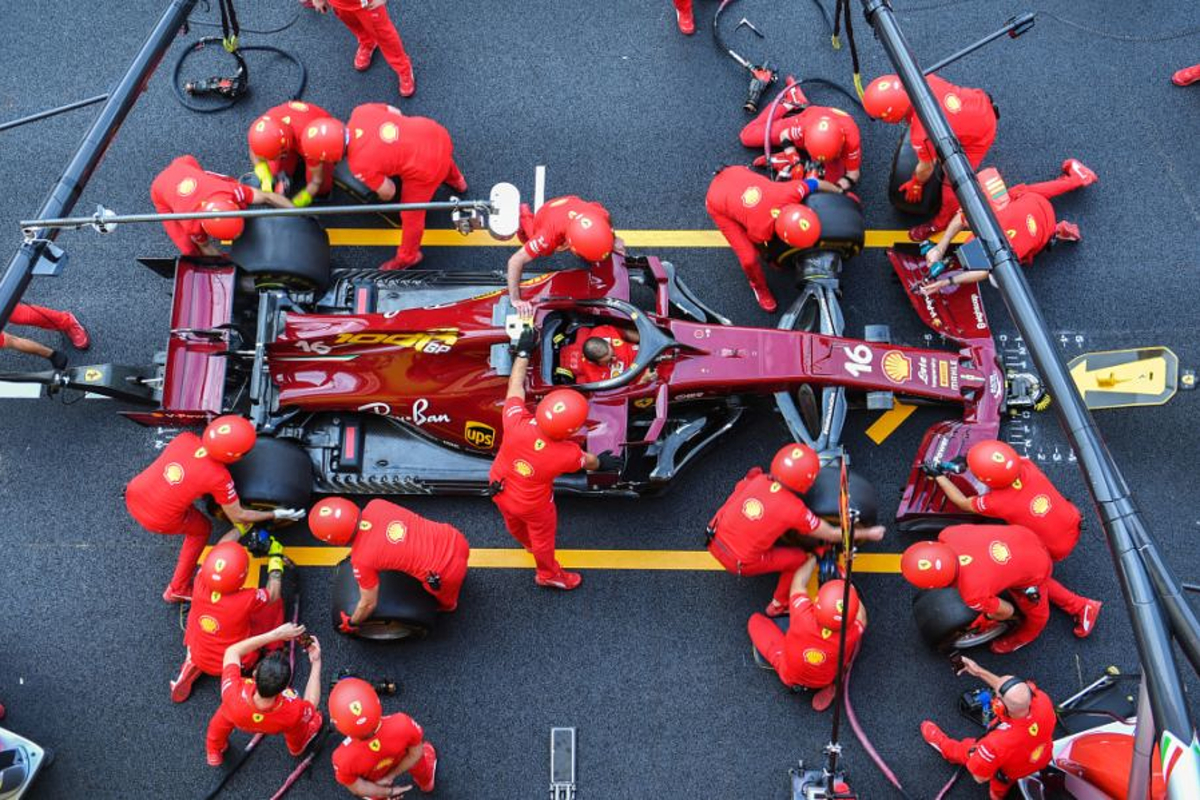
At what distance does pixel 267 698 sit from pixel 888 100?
5.95 meters

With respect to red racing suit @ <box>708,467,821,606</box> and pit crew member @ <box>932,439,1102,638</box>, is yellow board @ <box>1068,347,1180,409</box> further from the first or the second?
red racing suit @ <box>708,467,821,606</box>

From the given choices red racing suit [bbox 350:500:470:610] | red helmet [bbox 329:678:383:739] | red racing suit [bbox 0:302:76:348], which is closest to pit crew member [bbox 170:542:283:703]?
red racing suit [bbox 350:500:470:610]

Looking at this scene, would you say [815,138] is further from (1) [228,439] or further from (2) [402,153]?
(1) [228,439]

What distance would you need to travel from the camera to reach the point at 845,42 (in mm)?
8586

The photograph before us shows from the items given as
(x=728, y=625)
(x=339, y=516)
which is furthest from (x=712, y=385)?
(x=339, y=516)

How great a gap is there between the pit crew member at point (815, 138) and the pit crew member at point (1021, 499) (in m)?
2.47

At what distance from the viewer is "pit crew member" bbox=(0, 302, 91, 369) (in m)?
7.24

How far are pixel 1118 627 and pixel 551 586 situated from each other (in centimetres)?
413

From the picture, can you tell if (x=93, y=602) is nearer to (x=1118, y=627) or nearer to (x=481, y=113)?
(x=481, y=113)

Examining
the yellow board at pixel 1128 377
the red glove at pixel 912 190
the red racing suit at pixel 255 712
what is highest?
the red glove at pixel 912 190

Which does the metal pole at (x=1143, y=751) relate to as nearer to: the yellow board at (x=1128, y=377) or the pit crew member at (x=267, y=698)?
the yellow board at (x=1128, y=377)

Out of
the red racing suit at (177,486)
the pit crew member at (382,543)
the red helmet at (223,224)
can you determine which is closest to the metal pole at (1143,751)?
the pit crew member at (382,543)

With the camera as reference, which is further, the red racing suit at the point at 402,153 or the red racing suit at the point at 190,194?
the red racing suit at the point at 402,153

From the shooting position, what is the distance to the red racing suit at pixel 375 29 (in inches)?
305
